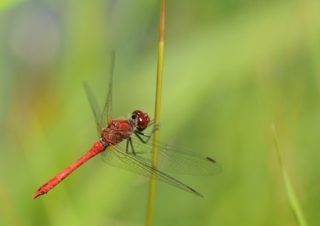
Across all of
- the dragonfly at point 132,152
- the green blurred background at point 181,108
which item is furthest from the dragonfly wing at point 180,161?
the green blurred background at point 181,108

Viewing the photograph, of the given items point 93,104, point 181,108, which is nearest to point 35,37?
point 93,104

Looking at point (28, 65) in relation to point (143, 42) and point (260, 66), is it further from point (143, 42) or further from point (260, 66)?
point (260, 66)

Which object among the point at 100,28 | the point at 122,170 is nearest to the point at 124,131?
the point at 122,170

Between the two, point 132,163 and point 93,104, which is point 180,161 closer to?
point 132,163

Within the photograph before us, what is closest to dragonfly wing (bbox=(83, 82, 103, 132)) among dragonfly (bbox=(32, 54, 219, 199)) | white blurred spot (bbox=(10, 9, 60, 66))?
dragonfly (bbox=(32, 54, 219, 199))

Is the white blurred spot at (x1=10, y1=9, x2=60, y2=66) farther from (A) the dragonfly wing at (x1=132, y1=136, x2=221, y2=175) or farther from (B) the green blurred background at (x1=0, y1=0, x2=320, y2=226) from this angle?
(A) the dragonfly wing at (x1=132, y1=136, x2=221, y2=175)
